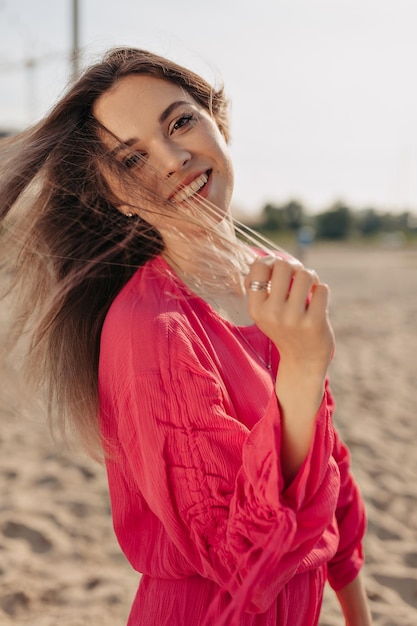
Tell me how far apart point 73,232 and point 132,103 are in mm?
351

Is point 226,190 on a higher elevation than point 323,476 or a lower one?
higher

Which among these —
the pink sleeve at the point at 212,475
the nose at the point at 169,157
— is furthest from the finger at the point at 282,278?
the nose at the point at 169,157

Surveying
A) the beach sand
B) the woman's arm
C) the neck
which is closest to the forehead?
the neck

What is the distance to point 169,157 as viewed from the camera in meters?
1.48

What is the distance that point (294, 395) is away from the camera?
1.16m

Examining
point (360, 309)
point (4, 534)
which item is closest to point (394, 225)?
point (360, 309)

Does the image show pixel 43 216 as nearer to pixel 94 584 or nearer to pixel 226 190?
pixel 226 190

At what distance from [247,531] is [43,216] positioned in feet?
3.02

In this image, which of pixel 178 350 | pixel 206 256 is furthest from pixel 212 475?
pixel 206 256

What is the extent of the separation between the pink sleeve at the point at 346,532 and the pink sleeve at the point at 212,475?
613 mm

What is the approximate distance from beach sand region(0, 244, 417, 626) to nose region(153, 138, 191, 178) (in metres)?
0.72

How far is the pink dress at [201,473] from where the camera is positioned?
3.80ft

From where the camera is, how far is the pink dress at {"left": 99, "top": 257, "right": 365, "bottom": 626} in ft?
3.80

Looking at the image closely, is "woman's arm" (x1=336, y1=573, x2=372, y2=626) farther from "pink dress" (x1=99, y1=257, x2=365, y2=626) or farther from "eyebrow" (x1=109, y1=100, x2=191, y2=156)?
"eyebrow" (x1=109, y1=100, x2=191, y2=156)
